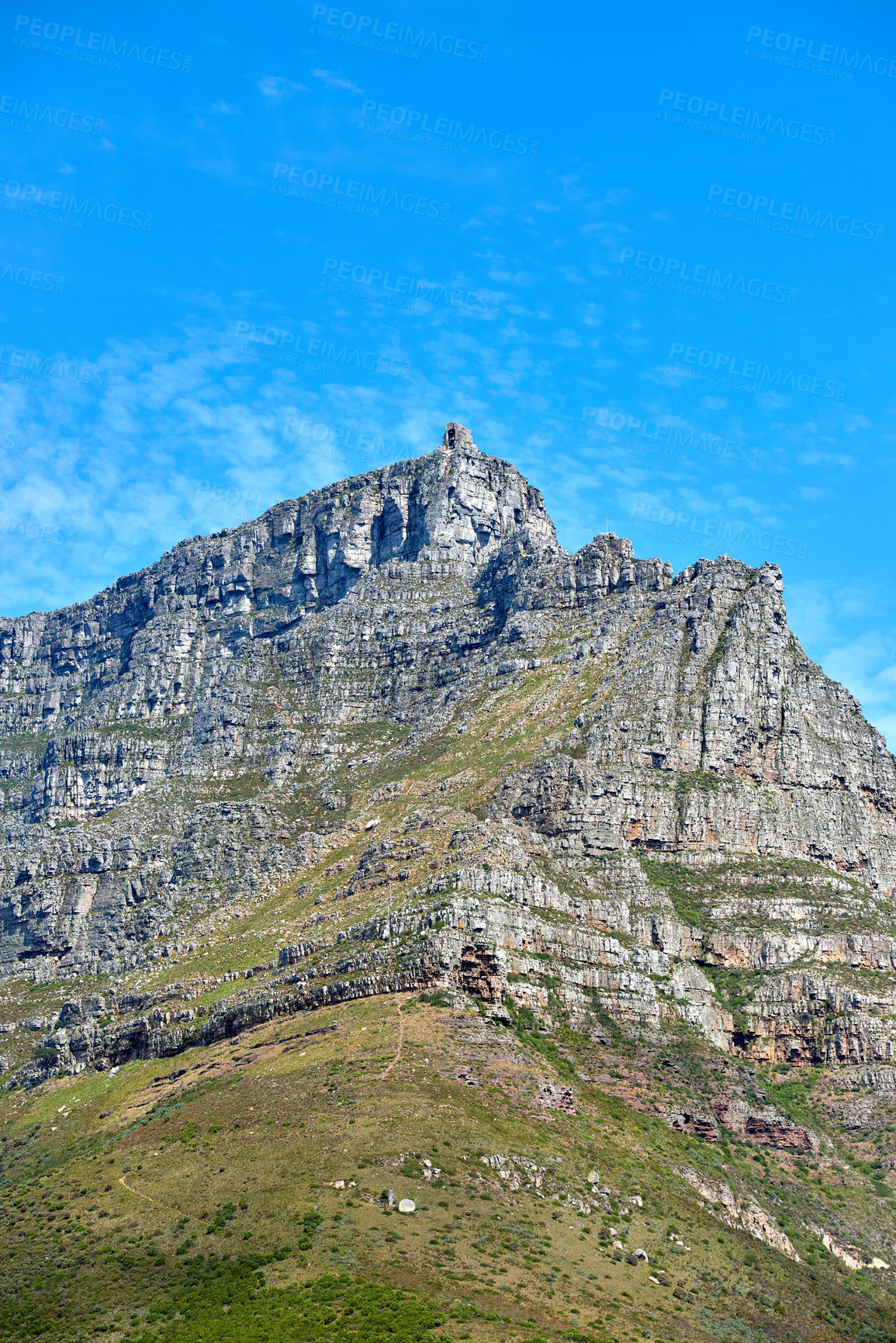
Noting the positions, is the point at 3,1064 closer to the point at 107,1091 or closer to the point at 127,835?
the point at 107,1091

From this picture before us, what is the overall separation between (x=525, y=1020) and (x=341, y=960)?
1874cm

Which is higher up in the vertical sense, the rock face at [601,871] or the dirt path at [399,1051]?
the rock face at [601,871]

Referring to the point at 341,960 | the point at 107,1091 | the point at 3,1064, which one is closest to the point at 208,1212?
the point at 341,960

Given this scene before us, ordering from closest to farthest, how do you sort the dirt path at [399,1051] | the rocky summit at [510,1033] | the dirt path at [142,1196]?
the rocky summit at [510,1033]
the dirt path at [142,1196]
the dirt path at [399,1051]

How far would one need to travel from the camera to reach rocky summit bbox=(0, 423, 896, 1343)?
84438 millimetres

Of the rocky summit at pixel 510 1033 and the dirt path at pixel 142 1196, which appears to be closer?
the rocky summit at pixel 510 1033

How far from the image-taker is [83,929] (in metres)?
186

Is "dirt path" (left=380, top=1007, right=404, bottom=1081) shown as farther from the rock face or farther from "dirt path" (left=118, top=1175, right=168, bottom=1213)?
"dirt path" (left=118, top=1175, right=168, bottom=1213)

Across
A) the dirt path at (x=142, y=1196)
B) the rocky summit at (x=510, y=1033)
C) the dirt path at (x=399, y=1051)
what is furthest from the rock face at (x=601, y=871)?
the dirt path at (x=142, y=1196)

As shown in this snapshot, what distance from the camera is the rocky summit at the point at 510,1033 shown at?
277ft

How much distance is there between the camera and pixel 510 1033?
390 feet

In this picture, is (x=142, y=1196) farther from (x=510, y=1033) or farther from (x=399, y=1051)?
(x=510, y=1033)

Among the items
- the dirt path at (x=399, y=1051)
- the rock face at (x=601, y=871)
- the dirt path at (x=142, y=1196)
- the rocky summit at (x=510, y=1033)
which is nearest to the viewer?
the rocky summit at (x=510, y=1033)

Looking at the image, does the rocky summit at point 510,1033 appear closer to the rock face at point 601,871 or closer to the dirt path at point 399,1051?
the rock face at point 601,871
